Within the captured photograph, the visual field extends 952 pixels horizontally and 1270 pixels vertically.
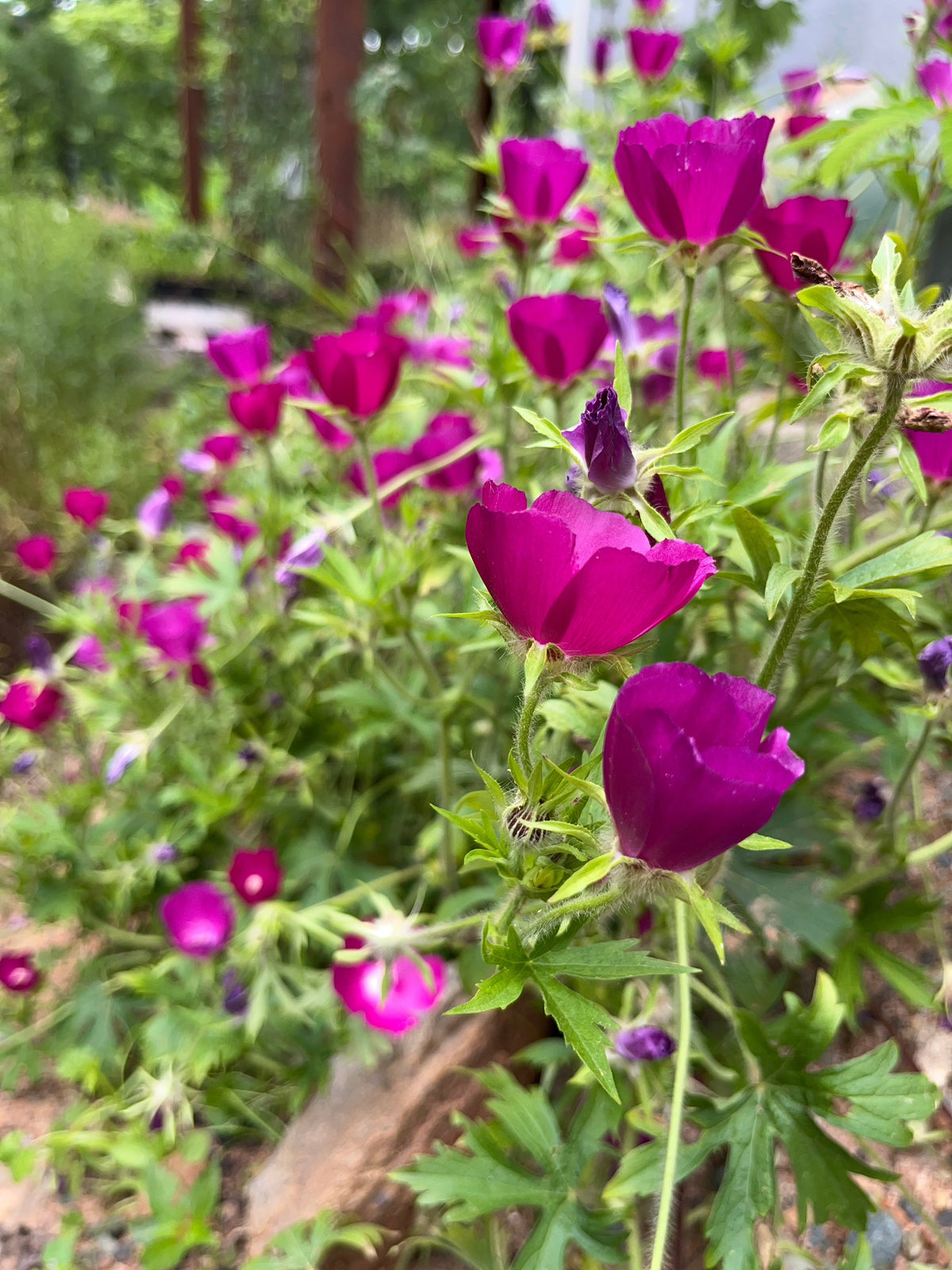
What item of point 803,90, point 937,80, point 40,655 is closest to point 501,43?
point 803,90

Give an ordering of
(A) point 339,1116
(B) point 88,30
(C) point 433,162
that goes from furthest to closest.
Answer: (B) point 88,30 → (C) point 433,162 → (A) point 339,1116

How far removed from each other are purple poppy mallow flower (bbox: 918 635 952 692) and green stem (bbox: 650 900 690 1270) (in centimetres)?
27

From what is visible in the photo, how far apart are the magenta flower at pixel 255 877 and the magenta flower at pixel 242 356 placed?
2.13 feet

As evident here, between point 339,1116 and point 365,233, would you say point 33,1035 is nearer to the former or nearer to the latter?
point 339,1116

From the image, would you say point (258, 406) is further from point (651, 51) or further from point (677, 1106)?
point (677, 1106)

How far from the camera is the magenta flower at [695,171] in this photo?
21.0 inches

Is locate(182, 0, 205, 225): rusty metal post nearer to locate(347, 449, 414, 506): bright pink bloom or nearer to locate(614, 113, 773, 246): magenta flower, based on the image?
locate(347, 449, 414, 506): bright pink bloom

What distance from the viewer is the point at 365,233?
4.57m

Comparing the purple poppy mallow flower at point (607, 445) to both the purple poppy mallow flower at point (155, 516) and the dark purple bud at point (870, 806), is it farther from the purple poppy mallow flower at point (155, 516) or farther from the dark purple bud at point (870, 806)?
the purple poppy mallow flower at point (155, 516)

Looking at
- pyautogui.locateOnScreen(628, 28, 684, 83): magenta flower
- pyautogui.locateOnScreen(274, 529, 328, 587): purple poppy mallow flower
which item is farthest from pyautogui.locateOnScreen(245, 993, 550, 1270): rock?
pyautogui.locateOnScreen(628, 28, 684, 83): magenta flower

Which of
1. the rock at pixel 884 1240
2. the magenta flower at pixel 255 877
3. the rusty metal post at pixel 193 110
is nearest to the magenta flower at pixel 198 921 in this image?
the magenta flower at pixel 255 877

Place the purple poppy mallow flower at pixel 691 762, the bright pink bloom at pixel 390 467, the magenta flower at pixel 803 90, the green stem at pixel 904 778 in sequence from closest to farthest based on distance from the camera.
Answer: the purple poppy mallow flower at pixel 691 762 < the green stem at pixel 904 778 < the bright pink bloom at pixel 390 467 < the magenta flower at pixel 803 90

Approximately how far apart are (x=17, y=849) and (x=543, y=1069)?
878 millimetres

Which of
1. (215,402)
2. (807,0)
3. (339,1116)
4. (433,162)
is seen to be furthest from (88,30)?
(339,1116)
